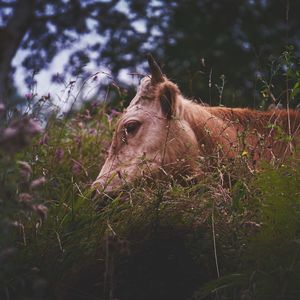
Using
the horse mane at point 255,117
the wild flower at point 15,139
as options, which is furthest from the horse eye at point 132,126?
the wild flower at point 15,139

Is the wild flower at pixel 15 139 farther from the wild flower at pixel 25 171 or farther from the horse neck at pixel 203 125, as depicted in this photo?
the horse neck at pixel 203 125

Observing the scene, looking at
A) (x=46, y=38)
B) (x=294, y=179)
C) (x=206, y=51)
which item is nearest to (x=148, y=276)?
(x=294, y=179)

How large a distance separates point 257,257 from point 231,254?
28cm

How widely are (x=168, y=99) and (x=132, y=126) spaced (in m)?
0.29

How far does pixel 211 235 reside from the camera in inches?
122

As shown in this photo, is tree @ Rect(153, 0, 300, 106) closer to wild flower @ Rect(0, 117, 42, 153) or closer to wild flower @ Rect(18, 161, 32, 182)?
wild flower @ Rect(18, 161, 32, 182)

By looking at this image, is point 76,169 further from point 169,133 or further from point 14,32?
point 14,32

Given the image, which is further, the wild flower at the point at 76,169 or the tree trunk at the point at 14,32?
the tree trunk at the point at 14,32

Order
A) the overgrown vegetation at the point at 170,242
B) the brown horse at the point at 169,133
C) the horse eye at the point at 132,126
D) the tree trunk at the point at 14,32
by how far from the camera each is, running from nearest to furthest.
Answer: the overgrown vegetation at the point at 170,242 < the brown horse at the point at 169,133 < the horse eye at the point at 132,126 < the tree trunk at the point at 14,32

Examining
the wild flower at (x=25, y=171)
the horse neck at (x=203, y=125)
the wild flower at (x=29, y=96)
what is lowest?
the horse neck at (x=203, y=125)

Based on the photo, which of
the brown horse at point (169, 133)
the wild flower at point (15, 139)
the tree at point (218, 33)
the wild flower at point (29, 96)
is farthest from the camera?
the tree at point (218, 33)

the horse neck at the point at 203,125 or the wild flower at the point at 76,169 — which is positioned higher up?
the horse neck at the point at 203,125

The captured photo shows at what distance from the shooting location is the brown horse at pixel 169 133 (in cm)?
391

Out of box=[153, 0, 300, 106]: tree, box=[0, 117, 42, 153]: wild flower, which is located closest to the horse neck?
box=[0, 117, 42, 153]: wild flower
